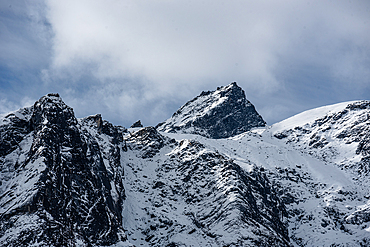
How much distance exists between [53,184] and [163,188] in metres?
49.9

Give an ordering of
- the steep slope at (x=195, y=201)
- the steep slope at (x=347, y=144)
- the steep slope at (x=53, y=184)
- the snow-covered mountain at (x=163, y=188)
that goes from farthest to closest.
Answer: the steep slope at (x=347, y=144)
the steep slope at (x=195, y=201)
the snow-covered mountain at (x=163, y=188)
the steep slope at (x=53, y=184)

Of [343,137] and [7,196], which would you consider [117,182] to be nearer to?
[7,196]

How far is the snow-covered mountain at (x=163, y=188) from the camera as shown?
87.3 m

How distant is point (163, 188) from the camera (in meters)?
133

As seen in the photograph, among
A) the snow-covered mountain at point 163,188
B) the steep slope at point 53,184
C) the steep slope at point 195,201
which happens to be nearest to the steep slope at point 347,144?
the snow-covered mountain at point 163,188

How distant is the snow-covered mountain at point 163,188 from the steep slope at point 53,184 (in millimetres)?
253

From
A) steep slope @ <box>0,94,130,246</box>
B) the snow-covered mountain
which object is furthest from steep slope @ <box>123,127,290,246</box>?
steep slope @ <box>0,94,130,246</box>

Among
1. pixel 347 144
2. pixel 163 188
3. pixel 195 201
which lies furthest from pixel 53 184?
pixel 347 144

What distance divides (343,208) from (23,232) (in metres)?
100

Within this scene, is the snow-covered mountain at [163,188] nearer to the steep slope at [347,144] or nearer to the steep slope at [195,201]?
the steep slope at [195,201]

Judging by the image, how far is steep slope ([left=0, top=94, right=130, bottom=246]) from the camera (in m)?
80.4

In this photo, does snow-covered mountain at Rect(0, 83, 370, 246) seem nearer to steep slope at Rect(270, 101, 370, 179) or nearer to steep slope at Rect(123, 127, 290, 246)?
steep slope at Rect(123, 127, 290, 246)

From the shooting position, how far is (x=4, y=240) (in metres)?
76.0

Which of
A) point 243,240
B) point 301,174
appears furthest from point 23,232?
point 301,174
